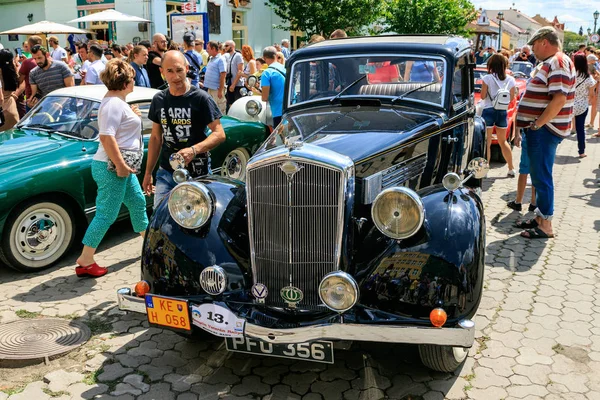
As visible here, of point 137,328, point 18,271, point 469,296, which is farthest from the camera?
point 18,271

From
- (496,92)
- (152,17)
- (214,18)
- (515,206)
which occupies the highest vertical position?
(214,18)

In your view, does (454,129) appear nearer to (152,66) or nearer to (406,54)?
(406,54)

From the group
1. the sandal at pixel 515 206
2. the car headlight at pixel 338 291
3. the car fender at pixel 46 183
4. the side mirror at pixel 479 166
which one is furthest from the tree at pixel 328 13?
the car headlight at pixel 338 291

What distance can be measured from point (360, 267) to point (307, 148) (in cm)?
75

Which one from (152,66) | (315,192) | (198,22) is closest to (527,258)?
(315,192)

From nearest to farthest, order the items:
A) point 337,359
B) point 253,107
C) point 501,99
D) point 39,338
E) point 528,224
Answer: point 337,359 < point 39,338 < point 253,107 < point 528,224 < point 501,99

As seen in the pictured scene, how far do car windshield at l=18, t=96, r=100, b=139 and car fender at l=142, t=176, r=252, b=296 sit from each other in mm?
2622

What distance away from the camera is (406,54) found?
15.2 feet

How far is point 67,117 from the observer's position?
5.98m

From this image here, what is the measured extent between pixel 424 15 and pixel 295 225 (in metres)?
25.4

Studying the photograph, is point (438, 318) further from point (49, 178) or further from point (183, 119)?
point (49, 178)

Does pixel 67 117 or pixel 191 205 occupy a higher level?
pixel 67 117

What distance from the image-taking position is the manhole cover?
3765 millimetres

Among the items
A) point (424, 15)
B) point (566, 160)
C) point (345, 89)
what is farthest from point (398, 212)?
point (424, 15)
